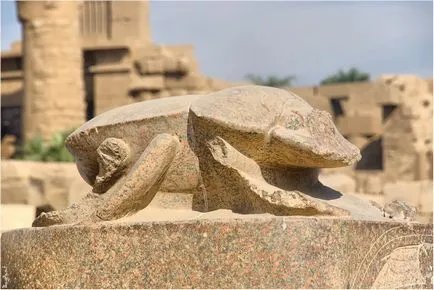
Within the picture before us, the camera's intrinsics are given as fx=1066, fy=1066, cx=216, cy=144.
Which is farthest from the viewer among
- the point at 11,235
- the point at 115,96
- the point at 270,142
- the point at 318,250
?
the point at 115,96

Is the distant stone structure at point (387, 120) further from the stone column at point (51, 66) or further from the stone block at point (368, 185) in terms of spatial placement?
the stone column at point (51, 66)

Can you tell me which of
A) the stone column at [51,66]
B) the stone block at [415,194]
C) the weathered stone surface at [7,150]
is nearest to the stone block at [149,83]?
the stone column at [51,66]

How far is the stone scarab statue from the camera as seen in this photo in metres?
4.77

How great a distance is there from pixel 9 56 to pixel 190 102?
2128cm

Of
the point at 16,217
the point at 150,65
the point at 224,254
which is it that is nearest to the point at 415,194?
the point at 16,217

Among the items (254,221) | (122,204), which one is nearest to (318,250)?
(254,221)

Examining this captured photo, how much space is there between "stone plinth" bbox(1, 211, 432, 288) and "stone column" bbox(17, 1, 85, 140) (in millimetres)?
16541

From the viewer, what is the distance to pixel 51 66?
2138 centimetres

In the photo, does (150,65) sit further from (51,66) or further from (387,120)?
(387,120)

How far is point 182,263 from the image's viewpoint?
4.52 metres

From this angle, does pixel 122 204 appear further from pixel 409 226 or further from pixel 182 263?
pixel 409 226

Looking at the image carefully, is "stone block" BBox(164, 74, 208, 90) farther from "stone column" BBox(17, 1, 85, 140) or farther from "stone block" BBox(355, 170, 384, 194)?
"stone block" BBox(355, 170, 384, 194)

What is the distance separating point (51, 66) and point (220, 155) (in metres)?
17.0

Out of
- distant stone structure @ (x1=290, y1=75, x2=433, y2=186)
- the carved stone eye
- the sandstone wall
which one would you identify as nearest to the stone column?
distant stone structure @ (x1=290, y1=75, x2=433, y2=186)
